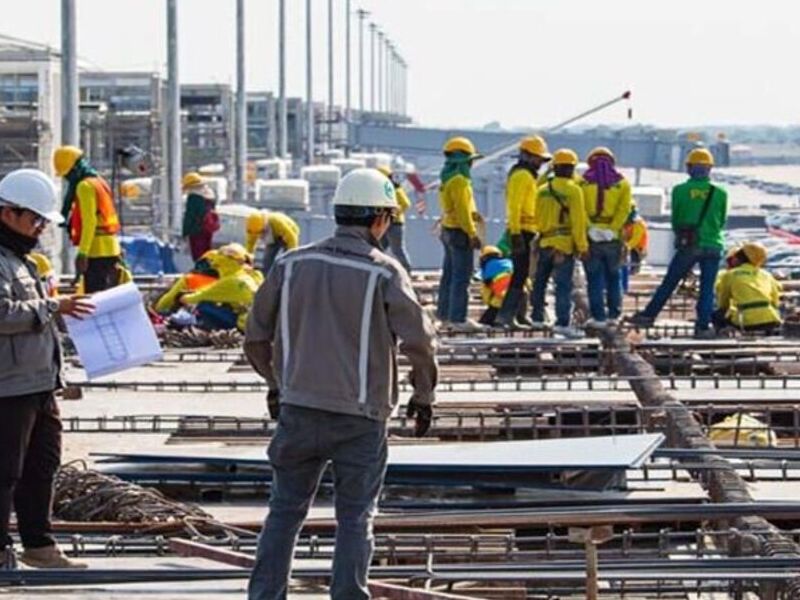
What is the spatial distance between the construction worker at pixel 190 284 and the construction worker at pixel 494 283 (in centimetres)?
239

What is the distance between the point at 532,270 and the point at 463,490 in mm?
9850

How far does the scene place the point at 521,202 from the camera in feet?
68.1

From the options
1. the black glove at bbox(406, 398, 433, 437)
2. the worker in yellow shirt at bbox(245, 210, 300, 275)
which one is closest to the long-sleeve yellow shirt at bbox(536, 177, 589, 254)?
the worker in yellow shirt at bbox(245, 210, 300, 275)

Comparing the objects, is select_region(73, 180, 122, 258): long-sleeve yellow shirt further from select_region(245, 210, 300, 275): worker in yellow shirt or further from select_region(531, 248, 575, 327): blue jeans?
select_region(245, 210, 300, 275): worker in yellow shirt

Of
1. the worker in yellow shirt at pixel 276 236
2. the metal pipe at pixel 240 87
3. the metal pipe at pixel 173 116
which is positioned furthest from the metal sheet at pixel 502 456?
the metal pipe at pixel 240 87

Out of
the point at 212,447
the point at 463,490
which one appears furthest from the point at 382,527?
the point at 212,447

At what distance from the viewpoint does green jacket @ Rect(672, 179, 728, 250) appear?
20.5 m

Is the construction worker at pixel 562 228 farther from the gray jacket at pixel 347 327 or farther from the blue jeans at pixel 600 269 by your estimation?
the gray jacket at pixel 347 327

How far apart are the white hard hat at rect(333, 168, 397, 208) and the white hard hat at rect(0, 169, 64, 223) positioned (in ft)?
4.33

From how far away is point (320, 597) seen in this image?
938cm

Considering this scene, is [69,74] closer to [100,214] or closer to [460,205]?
[460,205]

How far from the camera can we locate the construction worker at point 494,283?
21.2 m

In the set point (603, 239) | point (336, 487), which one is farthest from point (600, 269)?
point (336, 487)

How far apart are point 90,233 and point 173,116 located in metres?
26.1
